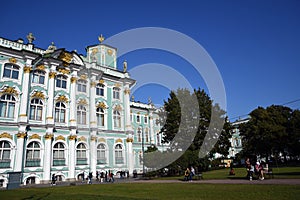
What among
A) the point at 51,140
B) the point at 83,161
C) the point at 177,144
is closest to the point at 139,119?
the point at 177,144

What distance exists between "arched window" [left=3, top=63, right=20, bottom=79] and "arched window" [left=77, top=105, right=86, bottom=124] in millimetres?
9633

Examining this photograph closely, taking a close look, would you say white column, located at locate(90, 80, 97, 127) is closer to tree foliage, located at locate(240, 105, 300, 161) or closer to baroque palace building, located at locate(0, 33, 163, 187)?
baroque palace building, located at locate(0, 33, 163, 187)

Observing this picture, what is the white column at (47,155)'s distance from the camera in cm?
3083

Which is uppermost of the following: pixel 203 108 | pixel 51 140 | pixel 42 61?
pixel 42 61

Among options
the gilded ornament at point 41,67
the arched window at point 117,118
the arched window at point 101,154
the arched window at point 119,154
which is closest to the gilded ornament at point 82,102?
the arched window at point 117,118

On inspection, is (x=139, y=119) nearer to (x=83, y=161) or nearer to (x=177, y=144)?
(x=177, y=144)

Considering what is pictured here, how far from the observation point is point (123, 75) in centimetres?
4556

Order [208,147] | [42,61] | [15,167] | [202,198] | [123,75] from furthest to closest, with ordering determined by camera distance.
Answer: [123,75]
[208,147]
[42,61]
[15,167]
[202,198]

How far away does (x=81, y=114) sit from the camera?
3731 cm

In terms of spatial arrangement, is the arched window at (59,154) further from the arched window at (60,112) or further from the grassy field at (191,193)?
the grassy field at (191,193)

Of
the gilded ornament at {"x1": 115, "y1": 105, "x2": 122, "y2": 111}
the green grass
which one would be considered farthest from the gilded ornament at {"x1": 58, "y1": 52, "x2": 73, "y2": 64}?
the green grass

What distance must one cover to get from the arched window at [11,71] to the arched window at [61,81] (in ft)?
18.1

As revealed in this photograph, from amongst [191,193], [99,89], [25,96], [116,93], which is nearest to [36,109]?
[25,96]

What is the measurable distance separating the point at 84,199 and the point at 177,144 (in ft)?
90.7
